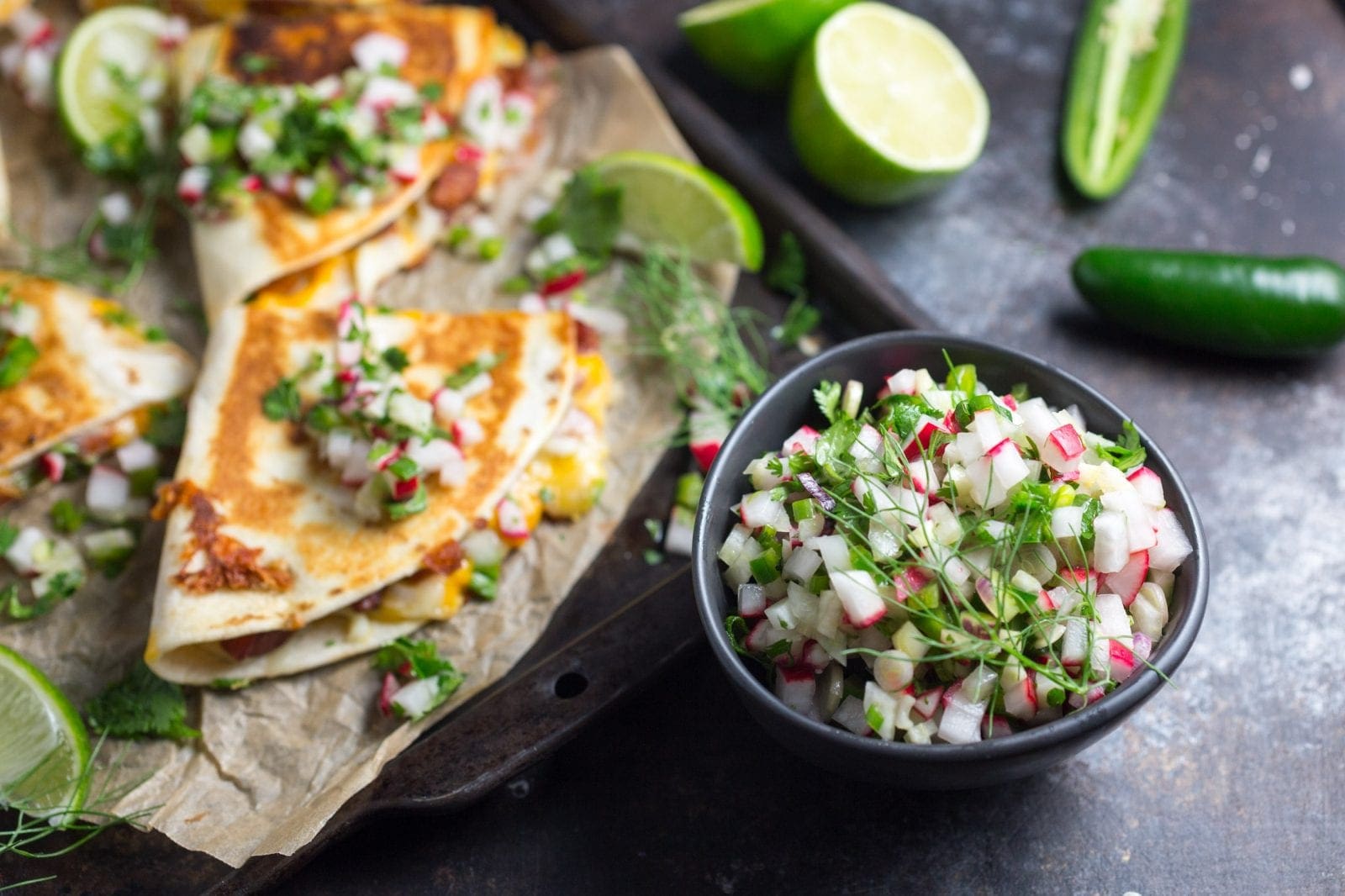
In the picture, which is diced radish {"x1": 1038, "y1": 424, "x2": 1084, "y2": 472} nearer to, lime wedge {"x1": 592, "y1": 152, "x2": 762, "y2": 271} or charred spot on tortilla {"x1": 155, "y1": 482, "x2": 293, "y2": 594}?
lime wedge {"x1": 592, "y1": 152, "x2": 762, "y2": 271}

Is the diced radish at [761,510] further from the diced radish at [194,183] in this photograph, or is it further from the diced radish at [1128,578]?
the diced radish at [194,183]

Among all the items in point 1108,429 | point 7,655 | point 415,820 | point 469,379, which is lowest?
point 415,820

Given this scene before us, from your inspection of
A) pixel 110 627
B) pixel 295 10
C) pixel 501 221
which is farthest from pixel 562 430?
pixel 295 10

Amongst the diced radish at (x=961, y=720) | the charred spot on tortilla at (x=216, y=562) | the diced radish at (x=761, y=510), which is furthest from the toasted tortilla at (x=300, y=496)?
the diced radish at (x=961, y=720)

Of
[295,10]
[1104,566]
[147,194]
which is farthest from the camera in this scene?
[295,10]

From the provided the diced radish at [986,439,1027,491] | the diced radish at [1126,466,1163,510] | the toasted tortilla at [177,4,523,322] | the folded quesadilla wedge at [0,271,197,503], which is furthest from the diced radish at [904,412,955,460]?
the folded quesadilla wedge at [0,271,197,503]

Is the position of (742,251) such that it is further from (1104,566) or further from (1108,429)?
(1104,566)

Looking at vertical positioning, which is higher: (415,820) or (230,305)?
(230,305)
